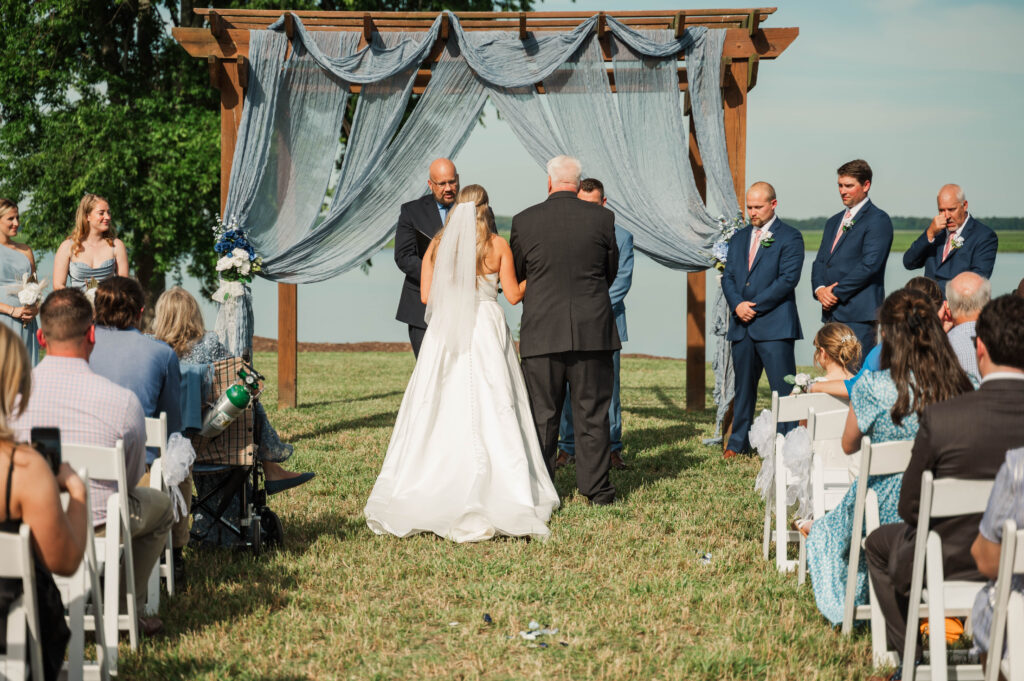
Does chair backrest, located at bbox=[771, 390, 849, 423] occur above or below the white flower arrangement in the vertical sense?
below

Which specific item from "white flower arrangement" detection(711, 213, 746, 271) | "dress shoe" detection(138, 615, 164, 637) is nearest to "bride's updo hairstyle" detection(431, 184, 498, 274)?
"dress shoe" detection(138, 615, 164, 637)

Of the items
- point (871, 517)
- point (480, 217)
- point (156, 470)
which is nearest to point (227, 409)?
point (156, 470)

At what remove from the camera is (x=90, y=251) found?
7098mm

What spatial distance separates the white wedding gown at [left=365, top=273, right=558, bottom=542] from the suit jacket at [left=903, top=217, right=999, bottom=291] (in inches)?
122

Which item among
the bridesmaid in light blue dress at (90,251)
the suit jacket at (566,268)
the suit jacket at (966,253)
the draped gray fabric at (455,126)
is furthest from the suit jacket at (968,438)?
the bridesmaid in light blue dress at (90,251)

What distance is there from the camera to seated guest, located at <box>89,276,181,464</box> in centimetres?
416

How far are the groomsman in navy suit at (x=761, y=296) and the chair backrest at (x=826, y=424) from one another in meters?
3.05

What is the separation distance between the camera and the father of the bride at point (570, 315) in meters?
5.85

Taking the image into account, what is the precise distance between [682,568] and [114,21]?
16752 mm

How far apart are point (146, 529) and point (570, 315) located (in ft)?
9.54

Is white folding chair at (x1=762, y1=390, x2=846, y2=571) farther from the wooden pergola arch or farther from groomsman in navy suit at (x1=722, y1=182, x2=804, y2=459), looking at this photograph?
the wooden pergola arch

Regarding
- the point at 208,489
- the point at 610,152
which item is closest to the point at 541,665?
the point at 208,489

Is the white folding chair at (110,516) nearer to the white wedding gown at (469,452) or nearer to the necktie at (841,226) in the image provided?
the white wedding gown at (469,452)

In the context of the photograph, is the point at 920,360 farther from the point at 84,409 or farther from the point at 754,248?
the point at 754,248
